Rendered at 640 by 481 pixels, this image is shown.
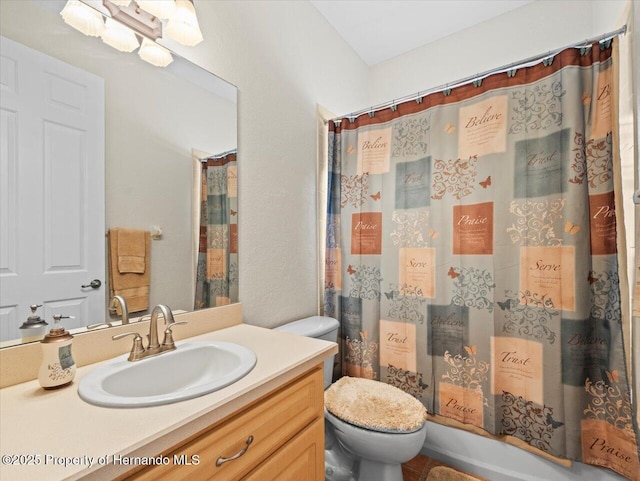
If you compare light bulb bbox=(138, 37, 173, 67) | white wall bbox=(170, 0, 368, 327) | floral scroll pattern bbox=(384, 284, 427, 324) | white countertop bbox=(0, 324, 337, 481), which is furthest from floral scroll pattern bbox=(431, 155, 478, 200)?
light bulb bbox=(138, 37, 173, 67)

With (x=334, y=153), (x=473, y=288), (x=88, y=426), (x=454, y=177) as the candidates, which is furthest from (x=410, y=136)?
(x=88, y=426)

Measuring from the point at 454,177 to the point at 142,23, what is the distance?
1498mm

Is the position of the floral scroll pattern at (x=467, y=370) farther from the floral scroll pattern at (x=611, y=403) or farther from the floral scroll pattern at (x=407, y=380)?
the floral scroll pattern at (x=611, y=403)

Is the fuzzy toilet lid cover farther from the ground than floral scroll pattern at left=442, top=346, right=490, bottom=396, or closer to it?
closer to it

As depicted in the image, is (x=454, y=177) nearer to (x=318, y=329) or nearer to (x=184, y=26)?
(x=318, y=329)

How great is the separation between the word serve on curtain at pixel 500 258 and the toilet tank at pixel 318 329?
22cm

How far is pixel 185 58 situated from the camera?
1194mm

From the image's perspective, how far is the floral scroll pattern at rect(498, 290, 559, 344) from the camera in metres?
1.30

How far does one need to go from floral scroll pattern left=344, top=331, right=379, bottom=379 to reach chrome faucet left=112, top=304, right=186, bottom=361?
1.13 meters

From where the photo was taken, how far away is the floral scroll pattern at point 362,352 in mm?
1762

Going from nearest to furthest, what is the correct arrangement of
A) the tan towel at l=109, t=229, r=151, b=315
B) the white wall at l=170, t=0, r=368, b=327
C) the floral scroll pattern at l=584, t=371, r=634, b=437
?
the tan towel at l=109, t=229, r=151, b=315 < the floral scroll pattern at l=584, t=371, r=634, b=437 < the white wall at l=170, t=0, r=368, b=327

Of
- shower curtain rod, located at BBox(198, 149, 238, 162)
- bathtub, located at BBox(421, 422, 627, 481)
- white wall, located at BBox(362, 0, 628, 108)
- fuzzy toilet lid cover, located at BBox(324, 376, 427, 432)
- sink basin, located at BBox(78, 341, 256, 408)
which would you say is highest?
white wall, located at BBox(362, 0, 628, 108)

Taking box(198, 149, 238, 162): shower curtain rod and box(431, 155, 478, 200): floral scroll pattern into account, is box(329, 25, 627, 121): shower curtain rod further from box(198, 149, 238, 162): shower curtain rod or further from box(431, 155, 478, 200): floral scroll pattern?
box(198, 149, 238, 162): shower curtain rod

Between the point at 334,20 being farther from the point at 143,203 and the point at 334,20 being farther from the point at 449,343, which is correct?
the point at 449,343
